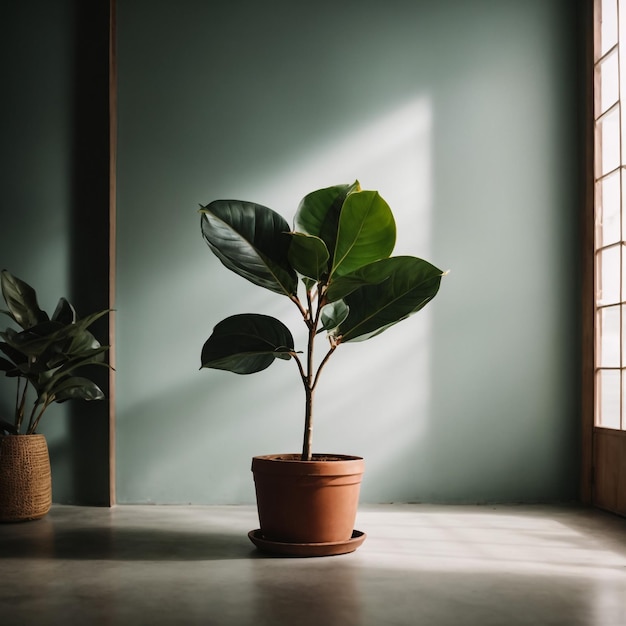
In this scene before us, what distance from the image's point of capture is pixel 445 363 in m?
3.35

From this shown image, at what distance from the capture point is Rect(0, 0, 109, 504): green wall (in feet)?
10.8

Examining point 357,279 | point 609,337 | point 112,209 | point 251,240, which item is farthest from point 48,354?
point 609,337

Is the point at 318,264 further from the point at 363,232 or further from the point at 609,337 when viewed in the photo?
the point at 609,337

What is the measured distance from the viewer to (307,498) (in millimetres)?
2271

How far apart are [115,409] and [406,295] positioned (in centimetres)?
158

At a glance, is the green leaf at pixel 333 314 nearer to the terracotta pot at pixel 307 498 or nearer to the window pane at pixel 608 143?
the terracotta pot at pixel 307 498

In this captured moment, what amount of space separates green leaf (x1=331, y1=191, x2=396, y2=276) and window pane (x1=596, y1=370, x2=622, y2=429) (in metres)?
1.35

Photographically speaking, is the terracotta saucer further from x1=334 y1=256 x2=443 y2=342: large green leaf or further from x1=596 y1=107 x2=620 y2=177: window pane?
x1=596 y1=107 x2=620 y2=177: window pane

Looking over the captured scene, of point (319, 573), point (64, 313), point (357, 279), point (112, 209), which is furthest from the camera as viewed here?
point (112, 209)

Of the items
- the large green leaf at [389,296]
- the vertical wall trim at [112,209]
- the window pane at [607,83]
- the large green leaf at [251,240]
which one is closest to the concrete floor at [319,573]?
the vertical wall trim at [112,209]

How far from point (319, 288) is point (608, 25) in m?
1.86

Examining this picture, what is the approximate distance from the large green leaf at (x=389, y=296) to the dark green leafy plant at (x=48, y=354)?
1076mm

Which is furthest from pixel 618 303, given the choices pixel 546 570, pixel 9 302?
pixel 9 302

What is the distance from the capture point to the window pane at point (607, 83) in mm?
3119
